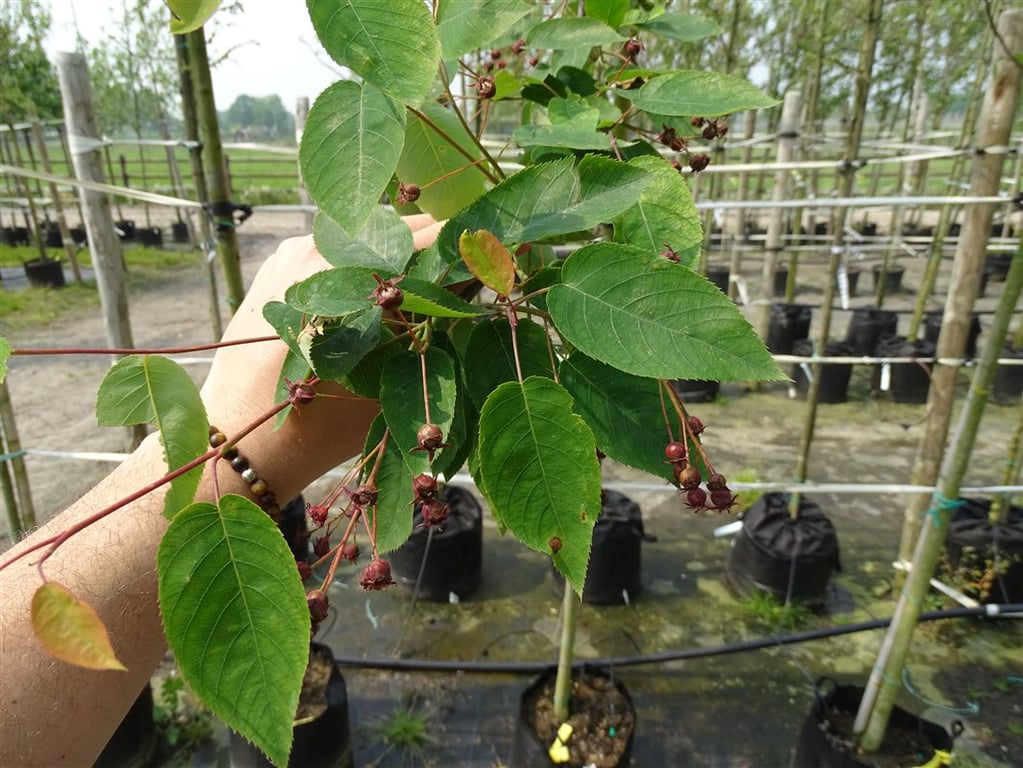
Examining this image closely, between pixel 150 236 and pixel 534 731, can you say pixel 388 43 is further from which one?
pixel 150 236

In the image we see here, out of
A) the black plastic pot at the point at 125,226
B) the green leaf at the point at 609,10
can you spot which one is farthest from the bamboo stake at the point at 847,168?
the black plastic pot at the point at 125,226

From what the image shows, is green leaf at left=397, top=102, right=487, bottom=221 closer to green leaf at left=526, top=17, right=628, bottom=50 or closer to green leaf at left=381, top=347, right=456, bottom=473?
green leaf at left=526, top=17, right=628, bottom=50

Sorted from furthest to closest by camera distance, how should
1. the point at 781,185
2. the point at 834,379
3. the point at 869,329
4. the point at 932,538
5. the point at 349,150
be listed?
the point at 869,329
the point at 834,379
the point at 781,185
the point at 932,538
the point at 349,150

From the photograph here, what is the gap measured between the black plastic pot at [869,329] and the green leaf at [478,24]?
214 inches

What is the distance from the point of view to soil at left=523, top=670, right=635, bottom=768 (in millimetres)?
Result: 1739

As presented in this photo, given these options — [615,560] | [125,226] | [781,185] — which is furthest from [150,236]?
[615,560]

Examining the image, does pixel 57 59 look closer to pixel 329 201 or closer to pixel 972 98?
pixel 329 201

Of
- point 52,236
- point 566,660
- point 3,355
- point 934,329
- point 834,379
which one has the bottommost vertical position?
point 834,379

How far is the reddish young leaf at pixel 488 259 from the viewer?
0.44 meters

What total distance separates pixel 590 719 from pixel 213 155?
177 cm

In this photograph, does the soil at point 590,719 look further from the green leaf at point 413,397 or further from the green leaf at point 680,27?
the green leaf at point 680,27

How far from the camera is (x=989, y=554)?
8.64 feet

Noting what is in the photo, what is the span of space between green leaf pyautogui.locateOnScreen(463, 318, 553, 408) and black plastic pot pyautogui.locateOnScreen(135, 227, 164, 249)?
11872 mm

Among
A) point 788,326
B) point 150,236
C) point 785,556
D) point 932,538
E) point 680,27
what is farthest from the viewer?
point 150,236
